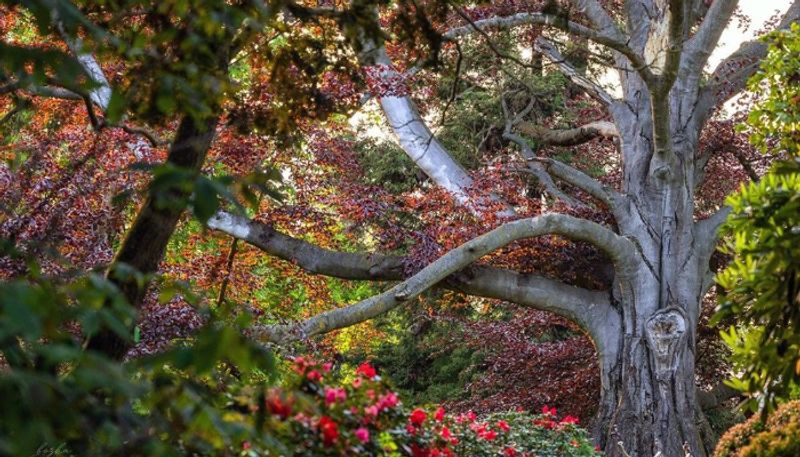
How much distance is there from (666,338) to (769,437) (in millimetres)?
5991

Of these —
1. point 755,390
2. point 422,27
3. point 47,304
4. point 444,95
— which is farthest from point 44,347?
point 444,95

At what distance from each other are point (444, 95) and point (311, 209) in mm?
6884

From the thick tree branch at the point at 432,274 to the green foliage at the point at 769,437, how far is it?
4271 millimetres

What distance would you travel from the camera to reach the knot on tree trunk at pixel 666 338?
11.7 meters

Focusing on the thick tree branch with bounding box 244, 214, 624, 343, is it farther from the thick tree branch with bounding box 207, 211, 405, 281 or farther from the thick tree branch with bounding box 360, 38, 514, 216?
the thick tree branch with bounding box 360, 38, 514, 216

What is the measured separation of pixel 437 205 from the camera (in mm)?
12297

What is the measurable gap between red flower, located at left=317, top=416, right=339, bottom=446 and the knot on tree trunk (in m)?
8.44

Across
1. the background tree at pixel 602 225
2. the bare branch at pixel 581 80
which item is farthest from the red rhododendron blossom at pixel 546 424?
the bare branch at pixel 581 80

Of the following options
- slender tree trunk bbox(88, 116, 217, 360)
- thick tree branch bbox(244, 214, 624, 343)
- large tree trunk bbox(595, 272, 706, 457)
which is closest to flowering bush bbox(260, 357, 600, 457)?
slender tree trunk bbox(88, 116, 217, 360)

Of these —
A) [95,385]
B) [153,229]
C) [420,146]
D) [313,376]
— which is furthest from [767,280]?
[420,146]

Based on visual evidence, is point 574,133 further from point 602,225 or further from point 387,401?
point 387,401

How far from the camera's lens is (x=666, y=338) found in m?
11.8

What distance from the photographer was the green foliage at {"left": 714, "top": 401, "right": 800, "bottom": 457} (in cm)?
577

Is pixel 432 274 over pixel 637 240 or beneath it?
beneath
